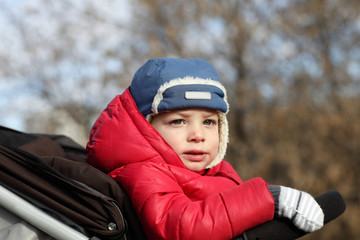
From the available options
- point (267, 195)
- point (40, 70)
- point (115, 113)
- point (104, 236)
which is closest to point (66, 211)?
point (104, 236)

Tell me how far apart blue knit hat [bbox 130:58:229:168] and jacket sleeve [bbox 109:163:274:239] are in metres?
0.38

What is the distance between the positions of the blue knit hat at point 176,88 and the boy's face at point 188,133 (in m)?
0.04

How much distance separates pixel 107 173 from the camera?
1936 millimetres

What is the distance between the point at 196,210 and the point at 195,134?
0.43 metres

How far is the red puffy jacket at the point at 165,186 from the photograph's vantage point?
1.56 meters

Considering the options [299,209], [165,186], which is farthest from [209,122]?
[299,209]

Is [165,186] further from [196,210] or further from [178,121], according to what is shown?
[178,121]

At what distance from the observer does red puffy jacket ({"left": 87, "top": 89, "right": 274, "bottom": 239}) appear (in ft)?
5.10

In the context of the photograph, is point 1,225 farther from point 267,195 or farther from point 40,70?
point 40,70

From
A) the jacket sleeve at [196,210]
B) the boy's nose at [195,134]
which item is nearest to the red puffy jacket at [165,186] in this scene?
the jacket sleeve at [196,210]

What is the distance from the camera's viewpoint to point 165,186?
1.69 meters

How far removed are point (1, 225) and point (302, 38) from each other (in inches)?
259

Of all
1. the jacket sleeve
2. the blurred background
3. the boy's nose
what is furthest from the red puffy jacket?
the blurred background

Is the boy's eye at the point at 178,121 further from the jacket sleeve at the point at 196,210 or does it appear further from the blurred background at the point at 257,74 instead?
the blurred background at the point at 257,74
